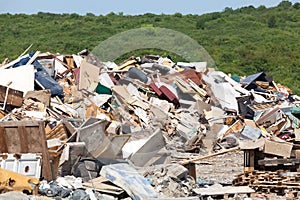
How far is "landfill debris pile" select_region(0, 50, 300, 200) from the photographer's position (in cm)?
862

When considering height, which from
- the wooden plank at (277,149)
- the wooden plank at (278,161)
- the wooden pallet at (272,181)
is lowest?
the wooden pallet at (272,181)

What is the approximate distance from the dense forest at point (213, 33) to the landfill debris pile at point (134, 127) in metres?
9.44

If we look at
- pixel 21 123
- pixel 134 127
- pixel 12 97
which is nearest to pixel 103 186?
pixel 21 123

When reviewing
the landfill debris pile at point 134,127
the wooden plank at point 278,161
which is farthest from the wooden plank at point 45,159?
the wooden plank at point 278,161

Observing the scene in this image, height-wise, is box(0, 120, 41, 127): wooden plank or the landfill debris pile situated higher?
box(0, 120, 41, 127): wooden plank

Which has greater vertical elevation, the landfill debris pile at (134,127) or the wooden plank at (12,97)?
the wooden plank at (12,97)

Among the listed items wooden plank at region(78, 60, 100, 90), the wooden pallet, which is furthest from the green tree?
the wooden pallet

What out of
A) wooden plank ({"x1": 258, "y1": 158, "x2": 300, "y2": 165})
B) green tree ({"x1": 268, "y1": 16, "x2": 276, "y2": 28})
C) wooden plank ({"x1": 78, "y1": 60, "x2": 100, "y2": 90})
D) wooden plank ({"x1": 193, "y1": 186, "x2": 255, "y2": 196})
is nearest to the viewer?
wooden plank ({"x1": 193, "y1": 186, "x2": 255, "y2": 196})

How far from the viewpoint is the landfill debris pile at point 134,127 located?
8.62m

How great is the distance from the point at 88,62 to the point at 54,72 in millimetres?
1381

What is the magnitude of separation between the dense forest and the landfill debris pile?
372 inches

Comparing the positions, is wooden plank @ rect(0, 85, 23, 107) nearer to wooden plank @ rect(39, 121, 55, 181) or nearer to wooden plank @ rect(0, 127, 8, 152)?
wooden plank @ rect(0, 127, 8, 152)

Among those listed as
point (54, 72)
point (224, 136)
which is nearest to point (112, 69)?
point (54, 72)

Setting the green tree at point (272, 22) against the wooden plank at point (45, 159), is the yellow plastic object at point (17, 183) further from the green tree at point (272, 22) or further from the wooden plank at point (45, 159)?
the green tree at point (272, 22)
